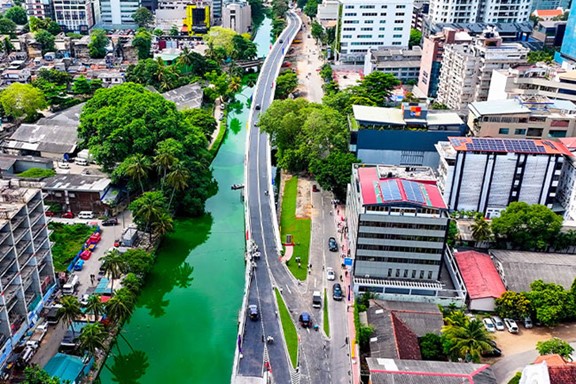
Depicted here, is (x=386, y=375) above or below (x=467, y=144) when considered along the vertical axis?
below

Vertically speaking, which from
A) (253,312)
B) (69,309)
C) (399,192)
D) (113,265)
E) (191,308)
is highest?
(399,192)

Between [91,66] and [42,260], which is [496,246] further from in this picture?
[91,66]

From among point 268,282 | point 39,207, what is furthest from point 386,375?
point 39,207

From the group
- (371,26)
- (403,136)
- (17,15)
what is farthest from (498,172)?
(17,15)

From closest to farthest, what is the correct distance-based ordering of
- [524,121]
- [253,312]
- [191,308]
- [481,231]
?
[253,312] < [191,308] < [481,231] < [524,121]

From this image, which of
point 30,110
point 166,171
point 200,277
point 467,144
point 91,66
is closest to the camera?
point 200,277

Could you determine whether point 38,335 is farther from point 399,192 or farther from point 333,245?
point 399,192

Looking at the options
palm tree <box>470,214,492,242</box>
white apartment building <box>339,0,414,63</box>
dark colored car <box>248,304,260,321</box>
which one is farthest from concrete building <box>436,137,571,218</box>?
white apartment building <box>339,0,414,63</box>
